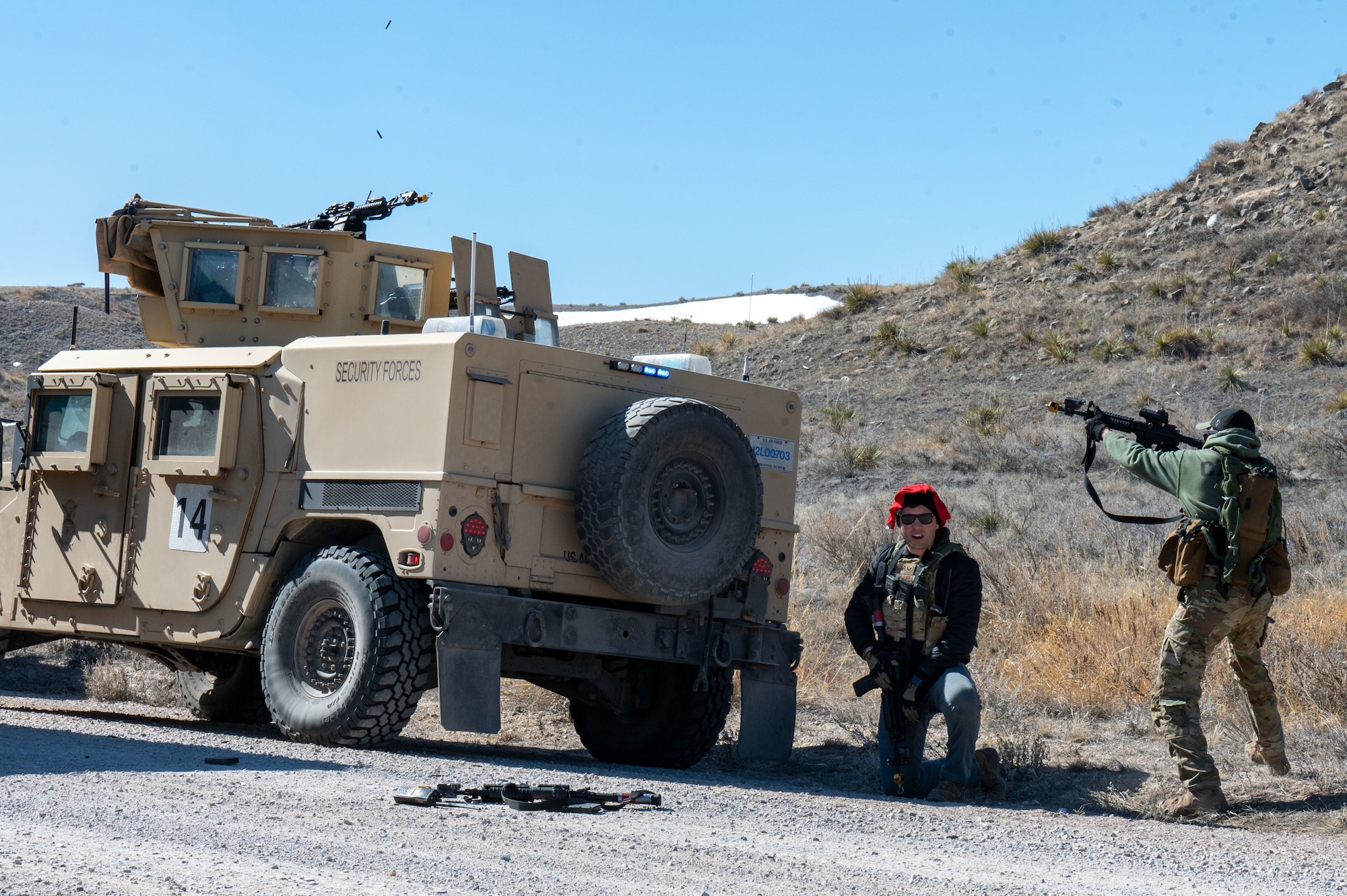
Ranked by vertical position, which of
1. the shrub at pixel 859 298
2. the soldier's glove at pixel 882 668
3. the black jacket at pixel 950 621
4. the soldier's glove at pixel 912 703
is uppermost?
the shrub at pixel 859 298

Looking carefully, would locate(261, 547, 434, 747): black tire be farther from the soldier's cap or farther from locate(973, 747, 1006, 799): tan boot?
the soldier's cap

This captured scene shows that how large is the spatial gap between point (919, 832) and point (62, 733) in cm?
476

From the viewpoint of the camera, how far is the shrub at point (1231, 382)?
2044cm

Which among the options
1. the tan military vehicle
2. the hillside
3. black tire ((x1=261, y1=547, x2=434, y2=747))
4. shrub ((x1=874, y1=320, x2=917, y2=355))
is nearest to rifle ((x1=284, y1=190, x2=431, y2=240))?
the tan military vehicle

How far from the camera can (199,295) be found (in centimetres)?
998

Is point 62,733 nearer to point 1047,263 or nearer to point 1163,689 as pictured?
point 1163,689

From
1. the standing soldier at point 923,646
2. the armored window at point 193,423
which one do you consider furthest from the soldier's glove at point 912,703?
the armored window at point 193,423

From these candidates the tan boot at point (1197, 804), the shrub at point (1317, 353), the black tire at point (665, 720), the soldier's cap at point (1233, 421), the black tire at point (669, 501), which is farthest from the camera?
the shrub at point (1317, 353)

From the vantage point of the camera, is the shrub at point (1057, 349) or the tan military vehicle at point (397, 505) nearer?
the tan military vehicle at point (397, 505)

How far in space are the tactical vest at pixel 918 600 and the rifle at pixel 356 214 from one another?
15.0 feet

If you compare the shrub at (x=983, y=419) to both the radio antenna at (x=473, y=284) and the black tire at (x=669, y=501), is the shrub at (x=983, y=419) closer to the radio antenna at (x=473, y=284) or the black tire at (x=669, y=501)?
the radio antenna at (x=473, y=284)

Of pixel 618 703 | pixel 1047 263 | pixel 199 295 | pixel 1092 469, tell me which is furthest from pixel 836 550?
pixel 1047 263

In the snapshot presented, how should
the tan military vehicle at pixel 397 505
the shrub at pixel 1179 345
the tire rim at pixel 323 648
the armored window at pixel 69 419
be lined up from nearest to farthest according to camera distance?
the tan military vehicle at pixel 397 505
the tire rim at pixel 323 648
the armored window at pixel 69 419
the shrub at pixel 1179 345

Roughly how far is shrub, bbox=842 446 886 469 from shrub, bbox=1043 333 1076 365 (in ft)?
17.7
